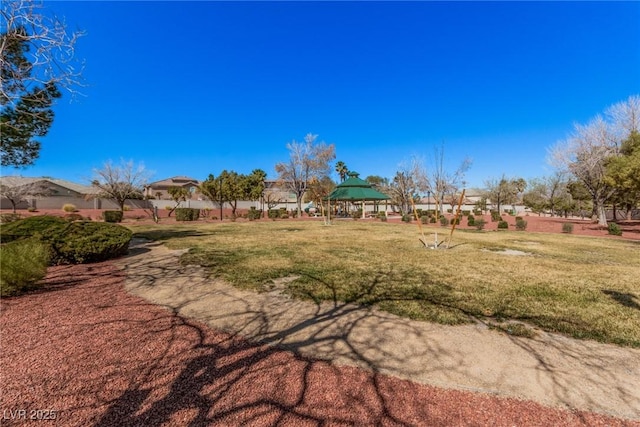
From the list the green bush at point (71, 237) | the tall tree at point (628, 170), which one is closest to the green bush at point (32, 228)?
the green bush at point (71, 237)

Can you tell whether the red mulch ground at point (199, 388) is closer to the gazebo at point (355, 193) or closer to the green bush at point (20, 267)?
the green bush at point (20, 267)

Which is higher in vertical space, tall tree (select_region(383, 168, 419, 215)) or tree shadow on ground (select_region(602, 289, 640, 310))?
tall tree (select_region(383, 168, 419, 215))

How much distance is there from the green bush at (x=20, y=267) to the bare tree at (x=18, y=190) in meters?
31.4

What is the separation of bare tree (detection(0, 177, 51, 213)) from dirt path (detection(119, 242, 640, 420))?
3513cm

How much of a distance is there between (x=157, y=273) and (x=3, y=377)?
3711mm

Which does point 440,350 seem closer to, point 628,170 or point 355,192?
point 628,170

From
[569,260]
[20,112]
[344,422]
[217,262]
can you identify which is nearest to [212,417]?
[344,422]

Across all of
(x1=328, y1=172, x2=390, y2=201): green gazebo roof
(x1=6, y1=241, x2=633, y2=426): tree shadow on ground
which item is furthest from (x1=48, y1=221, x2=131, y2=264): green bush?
(x1=328, y1=172, x2=390, y2=201): green gazebo roof

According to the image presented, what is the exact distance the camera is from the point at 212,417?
6.53 feet

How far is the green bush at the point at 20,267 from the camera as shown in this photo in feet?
13.8

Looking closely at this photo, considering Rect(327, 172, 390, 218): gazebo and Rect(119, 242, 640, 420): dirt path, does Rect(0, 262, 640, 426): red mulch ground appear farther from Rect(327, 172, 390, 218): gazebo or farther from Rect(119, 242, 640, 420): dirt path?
Rect(327, 172, 390, 218): gazebo

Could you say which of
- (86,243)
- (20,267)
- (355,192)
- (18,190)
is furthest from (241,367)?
(18,190)

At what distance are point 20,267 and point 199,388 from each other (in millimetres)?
4241

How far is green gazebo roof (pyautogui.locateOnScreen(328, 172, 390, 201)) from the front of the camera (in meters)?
26.2
